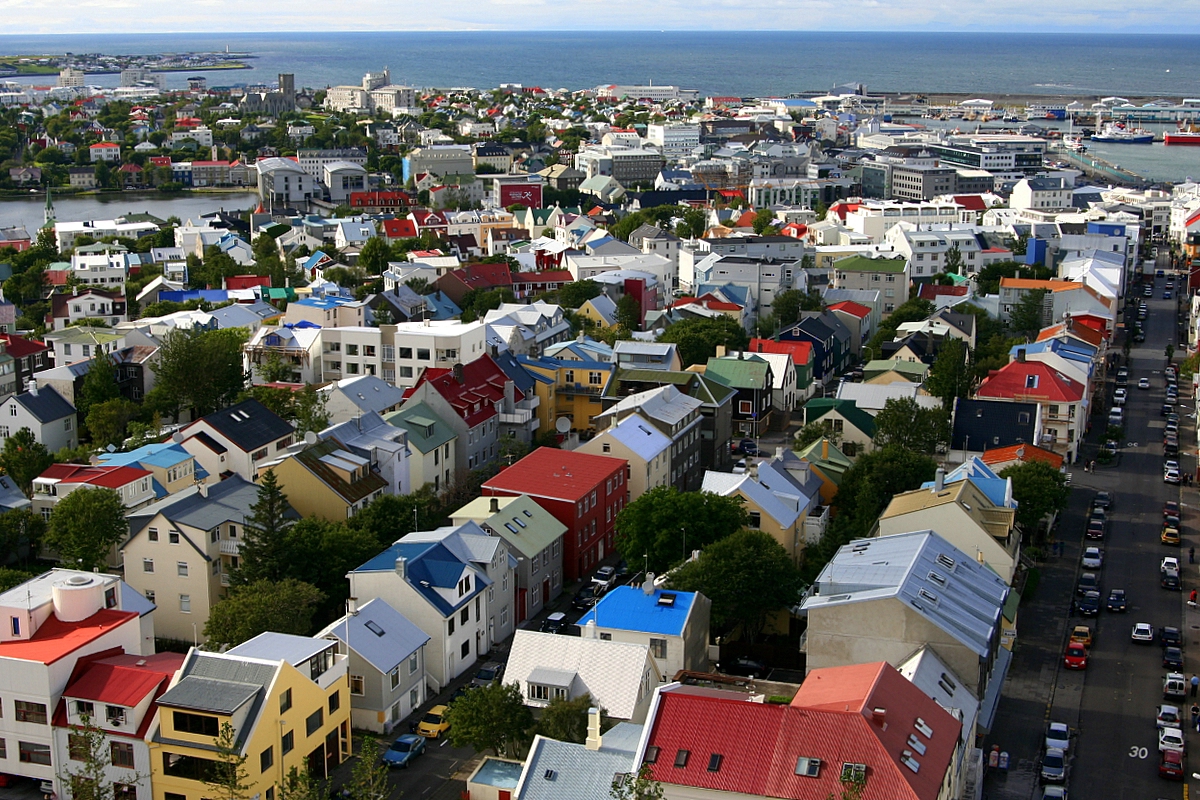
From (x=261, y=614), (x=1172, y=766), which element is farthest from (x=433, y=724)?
(x=1172, y=766)

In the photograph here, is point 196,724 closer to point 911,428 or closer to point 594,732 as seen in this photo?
point 594,732

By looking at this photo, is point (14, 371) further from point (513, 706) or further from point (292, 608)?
point (513, 706)

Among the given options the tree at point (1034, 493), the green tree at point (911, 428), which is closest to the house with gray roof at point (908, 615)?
the tree at point (1034, 493)

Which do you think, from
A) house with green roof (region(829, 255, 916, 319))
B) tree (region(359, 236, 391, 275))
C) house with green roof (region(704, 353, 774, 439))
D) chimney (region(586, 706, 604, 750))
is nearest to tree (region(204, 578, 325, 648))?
chimney (region(586, 706, 604, 750))

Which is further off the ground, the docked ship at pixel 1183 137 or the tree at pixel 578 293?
the docked ship at pixel 1183 137

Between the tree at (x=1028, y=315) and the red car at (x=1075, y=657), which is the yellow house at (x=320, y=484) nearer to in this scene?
the red car at (x=1075, y=657)

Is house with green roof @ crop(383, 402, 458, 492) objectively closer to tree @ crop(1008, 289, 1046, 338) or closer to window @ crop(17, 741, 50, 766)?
window @ crop(17, 741, 50, 766)

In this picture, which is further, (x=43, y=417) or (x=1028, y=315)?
(x=1028, y=315)
